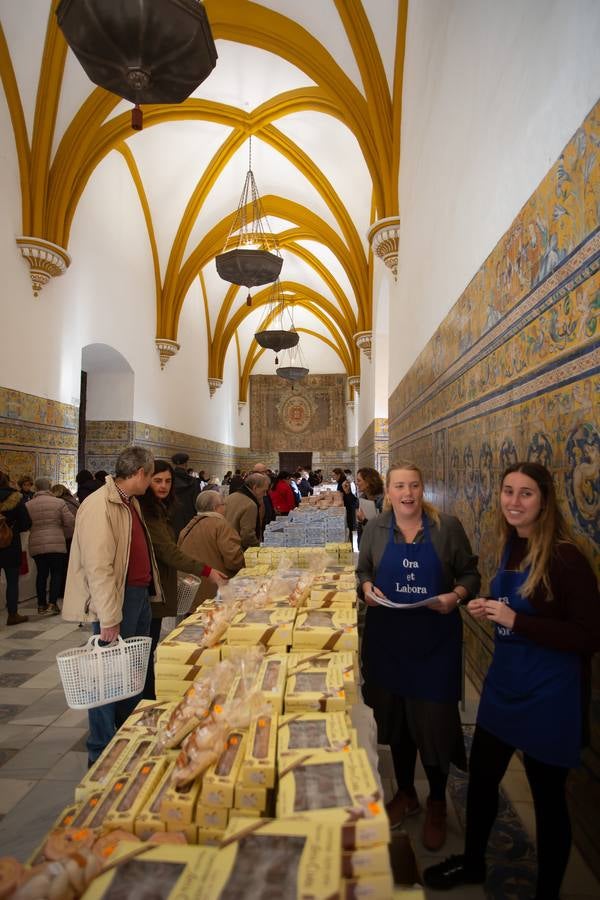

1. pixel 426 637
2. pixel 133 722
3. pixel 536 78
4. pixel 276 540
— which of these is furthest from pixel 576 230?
pixel 276 540

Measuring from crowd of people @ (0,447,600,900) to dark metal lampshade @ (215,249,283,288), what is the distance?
21.4 ft

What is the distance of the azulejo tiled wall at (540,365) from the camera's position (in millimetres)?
1661

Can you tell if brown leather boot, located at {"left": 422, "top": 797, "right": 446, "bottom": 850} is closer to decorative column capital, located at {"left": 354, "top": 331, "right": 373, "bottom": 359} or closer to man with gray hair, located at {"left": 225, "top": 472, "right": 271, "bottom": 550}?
man with gray hair, located at {"left": 225, "top": 472, "right": 271, "bottom": 550}

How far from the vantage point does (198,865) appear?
962 mm

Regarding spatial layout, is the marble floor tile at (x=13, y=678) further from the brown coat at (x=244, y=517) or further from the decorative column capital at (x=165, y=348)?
the decorative column capital at (x=165, y=348)

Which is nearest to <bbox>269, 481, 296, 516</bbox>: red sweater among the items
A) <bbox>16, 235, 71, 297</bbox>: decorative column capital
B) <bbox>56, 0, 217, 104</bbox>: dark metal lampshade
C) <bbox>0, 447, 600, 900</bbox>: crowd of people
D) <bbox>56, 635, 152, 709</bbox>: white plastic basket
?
<bbox>16, 235, 71, 297</bbox>: decorative column capital

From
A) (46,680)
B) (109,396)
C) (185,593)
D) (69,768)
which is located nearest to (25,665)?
(46,680)

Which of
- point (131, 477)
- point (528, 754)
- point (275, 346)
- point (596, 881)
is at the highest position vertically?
point (275, 346)

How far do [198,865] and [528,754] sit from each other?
1.12 m

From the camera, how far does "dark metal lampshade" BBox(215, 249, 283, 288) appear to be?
9.26m

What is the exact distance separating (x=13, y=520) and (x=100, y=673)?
3.89 m

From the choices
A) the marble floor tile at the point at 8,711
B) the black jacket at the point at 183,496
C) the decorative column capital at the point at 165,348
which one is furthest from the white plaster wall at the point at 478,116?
the decorative column capital at the point at 165,348

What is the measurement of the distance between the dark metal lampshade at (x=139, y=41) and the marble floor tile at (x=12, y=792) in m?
4.57

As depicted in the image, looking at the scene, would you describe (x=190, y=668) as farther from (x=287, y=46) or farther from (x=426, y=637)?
(x=287, y=46)
